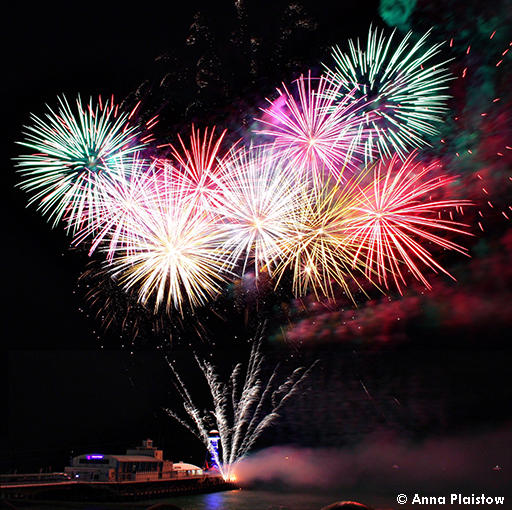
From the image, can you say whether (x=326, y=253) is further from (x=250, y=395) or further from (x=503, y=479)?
(x=503, y=479)

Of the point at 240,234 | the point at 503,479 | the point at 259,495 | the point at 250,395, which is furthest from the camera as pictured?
the point at 503,479

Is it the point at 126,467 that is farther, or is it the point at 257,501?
the point at 257,501

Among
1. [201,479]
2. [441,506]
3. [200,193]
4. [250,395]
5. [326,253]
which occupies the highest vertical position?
[200,193]

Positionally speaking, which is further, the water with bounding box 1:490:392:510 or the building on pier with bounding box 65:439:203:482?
the water with bounding box 1:490:392:510

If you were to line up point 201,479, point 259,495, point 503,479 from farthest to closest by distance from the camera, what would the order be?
point 503,479 → point 259,495 → point 201,479

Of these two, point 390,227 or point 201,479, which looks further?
point 201,479

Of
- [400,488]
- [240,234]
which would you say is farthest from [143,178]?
[400,488]

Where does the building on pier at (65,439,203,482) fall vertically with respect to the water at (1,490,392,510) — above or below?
above

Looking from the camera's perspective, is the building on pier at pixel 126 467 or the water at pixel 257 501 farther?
the water at pixel 257 501

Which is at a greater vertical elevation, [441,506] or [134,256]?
[134,256]

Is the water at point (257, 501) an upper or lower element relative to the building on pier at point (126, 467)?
lower

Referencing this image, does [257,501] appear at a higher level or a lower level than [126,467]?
lower
